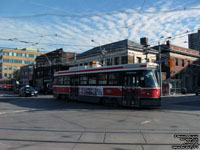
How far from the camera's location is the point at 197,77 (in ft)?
167

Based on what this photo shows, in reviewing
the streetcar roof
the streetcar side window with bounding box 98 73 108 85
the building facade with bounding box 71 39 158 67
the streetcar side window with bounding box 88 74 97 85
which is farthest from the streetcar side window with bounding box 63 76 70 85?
the building facade with bounding box 71 39 158 67

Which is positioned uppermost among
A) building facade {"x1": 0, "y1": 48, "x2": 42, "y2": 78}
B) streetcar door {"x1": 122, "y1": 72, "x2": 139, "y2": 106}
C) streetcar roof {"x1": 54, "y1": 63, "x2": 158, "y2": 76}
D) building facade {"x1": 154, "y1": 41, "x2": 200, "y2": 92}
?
building facade {"x1": 0, "y1": 48, "x2": 42, "y2": 78}

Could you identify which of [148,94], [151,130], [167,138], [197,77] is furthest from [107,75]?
[197,77]

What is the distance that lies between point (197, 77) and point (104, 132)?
50.2 m

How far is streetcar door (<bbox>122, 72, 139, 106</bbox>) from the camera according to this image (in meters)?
13.7

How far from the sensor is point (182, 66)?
45969 mm

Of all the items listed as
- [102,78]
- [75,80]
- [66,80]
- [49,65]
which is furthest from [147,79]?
[49,65]

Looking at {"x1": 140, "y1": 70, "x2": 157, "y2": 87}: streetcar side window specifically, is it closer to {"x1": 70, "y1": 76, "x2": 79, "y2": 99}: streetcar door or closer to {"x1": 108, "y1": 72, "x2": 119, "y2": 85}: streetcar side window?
{"x1": 108, "y1": 72, "x2": 119, "y2": 85}: streetcar side window

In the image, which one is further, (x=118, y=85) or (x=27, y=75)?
(x=27, y=75)

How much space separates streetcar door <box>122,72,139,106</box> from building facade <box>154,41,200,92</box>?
26285 millimetres

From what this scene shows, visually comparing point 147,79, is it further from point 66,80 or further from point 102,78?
point 66,80

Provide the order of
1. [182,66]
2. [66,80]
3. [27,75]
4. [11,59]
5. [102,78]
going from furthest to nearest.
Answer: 1. [11,59]
2. [27,75]
3. [182,66]
4. [66,80]
5. [102,78]

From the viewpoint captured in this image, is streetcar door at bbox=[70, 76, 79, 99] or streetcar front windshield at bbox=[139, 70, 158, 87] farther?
streetcar door at bbox=[70, 76, 79, 99]

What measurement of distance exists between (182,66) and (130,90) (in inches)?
1431
